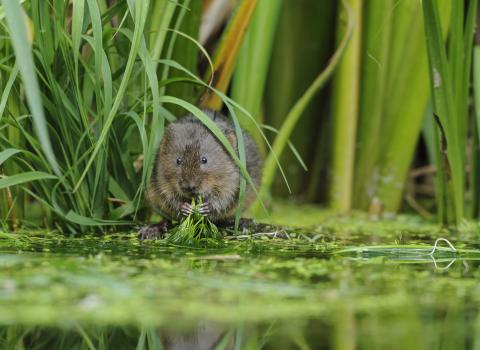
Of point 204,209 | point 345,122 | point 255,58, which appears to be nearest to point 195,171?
point 204,209

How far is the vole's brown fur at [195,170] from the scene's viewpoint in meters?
3.93

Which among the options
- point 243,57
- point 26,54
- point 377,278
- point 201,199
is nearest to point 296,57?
point 243,57

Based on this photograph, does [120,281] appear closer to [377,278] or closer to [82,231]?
[377,278]

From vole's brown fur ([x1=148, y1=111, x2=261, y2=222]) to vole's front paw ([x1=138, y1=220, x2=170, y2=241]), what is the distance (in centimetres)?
16

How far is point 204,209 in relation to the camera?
12.6 feet

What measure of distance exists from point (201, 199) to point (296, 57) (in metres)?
2.11

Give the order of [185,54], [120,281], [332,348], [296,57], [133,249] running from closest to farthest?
[332,348] < [120,281] < [133,249] < [185,54] < [296,57]

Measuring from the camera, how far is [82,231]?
385cm

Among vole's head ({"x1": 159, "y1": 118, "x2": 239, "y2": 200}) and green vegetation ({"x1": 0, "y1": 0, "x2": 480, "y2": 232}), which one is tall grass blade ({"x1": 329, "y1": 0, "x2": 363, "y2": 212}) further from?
vole's head ({"x1": 159, "y1": 118, "x2": 239, "y2": 200})

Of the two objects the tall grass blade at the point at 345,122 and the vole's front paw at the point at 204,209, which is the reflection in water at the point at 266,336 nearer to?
the vole's front paw at the point at 204,209

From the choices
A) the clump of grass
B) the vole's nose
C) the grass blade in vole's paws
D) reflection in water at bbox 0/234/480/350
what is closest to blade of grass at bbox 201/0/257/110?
the vole's nose

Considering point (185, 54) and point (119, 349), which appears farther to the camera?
point (185, 54)

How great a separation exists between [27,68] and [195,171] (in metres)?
1.65

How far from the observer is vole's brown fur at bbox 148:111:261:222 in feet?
12.9
